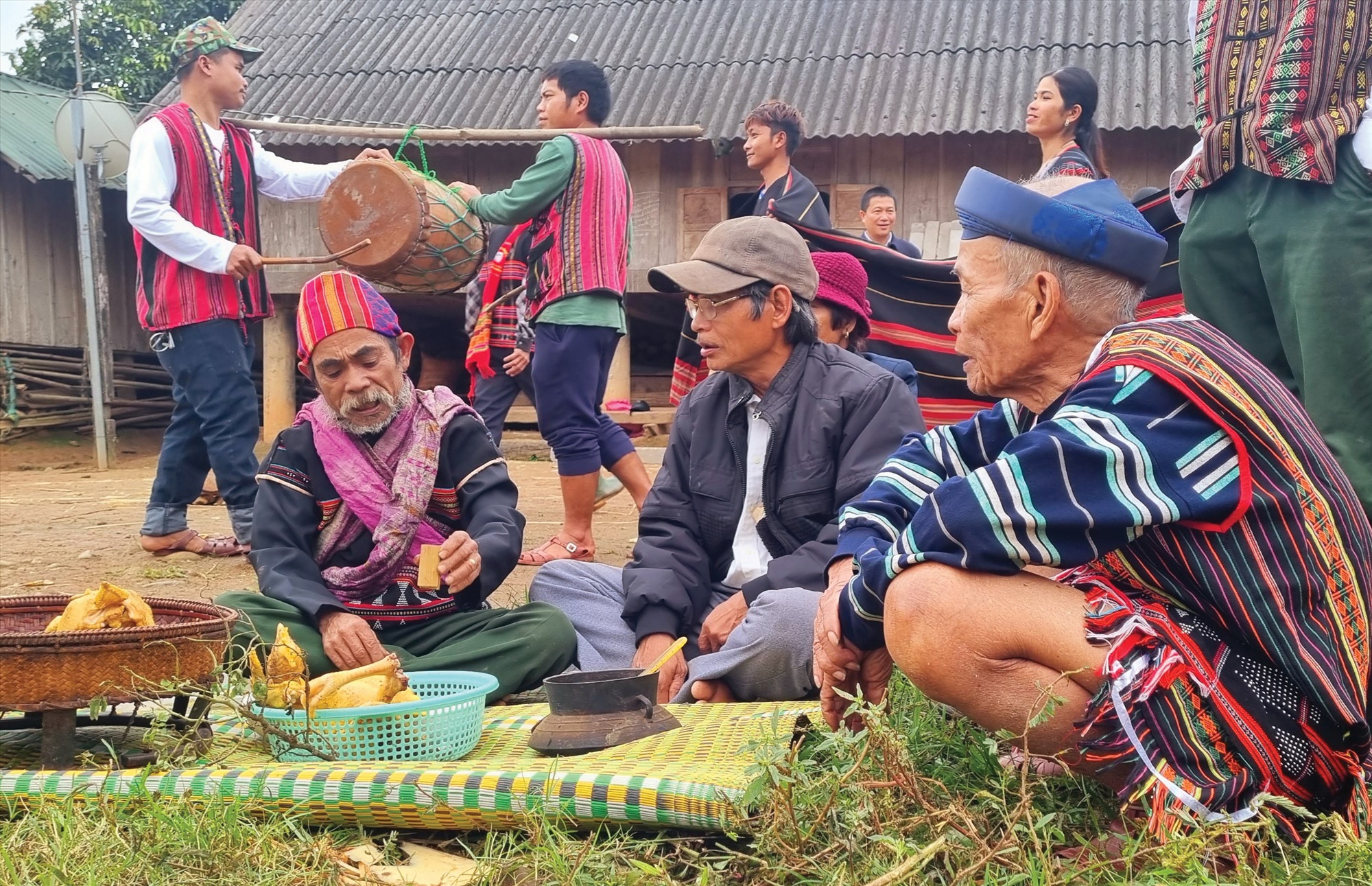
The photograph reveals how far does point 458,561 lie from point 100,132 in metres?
10.5

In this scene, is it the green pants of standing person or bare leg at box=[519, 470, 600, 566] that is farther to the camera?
bare leg at box=[519, 470, 600, 566]

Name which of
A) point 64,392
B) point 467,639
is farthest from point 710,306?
point 64,392

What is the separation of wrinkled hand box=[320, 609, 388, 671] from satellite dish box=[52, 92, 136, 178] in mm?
10088

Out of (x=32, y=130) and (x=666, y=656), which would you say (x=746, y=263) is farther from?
(x=32, y=130)

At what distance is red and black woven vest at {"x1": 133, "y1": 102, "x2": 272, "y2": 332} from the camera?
18.2 ft

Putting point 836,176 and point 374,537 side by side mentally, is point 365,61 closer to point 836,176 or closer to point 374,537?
point 836,176

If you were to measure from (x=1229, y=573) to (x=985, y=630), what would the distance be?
0.38m

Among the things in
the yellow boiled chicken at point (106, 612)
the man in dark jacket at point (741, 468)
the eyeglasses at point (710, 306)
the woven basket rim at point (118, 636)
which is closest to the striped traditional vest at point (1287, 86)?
the man in dark jacket at point (741, 468)

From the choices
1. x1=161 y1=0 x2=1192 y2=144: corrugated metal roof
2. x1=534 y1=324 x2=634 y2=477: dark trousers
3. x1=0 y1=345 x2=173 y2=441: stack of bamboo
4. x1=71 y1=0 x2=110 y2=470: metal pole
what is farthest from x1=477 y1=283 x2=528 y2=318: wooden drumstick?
x1=0 y1=345 x2=173 y2=441: stack of bamboo

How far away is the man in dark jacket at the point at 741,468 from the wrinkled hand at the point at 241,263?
2382mm

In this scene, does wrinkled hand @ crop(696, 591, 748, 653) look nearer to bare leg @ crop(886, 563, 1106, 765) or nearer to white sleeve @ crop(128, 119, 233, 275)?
bare leg @ crop(886, 563, 1106, 765)

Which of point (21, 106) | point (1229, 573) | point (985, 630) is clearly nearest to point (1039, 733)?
point (985, 630)

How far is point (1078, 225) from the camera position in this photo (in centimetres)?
225

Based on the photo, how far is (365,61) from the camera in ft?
46.1
